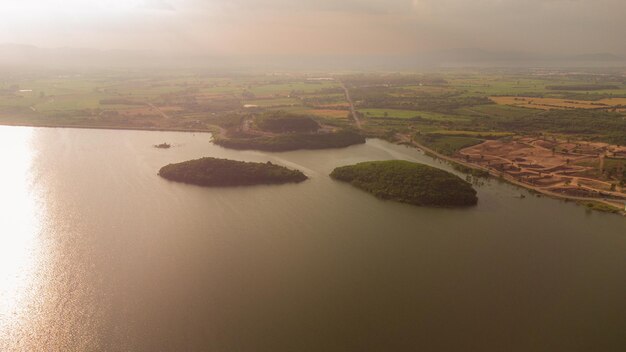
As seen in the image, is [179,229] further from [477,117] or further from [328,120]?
[477,117]

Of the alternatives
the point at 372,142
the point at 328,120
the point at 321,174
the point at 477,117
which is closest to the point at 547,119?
the point at 477,117

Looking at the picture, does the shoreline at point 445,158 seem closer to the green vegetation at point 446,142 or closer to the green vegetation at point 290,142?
the green vegetation at point 446,142

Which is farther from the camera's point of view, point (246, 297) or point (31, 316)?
point (246, 297)

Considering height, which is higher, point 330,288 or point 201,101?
point 201,101

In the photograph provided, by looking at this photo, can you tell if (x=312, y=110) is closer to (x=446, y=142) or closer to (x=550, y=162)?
(x=446, y=142)

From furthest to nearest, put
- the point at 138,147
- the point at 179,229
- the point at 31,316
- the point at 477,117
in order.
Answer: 1. the point at 477,117
2. the point at 138,147
3. the point at 179,229
4. the point at 31,316

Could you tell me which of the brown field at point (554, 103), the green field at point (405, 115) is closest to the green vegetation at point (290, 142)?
the green field at point (405, 115)

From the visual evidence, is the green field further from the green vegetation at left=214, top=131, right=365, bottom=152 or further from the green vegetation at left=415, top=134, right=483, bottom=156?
the green vegetation at left=214, top=131, right=365, bottom=152

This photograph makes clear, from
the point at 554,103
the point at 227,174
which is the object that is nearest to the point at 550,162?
the point at 227,174
